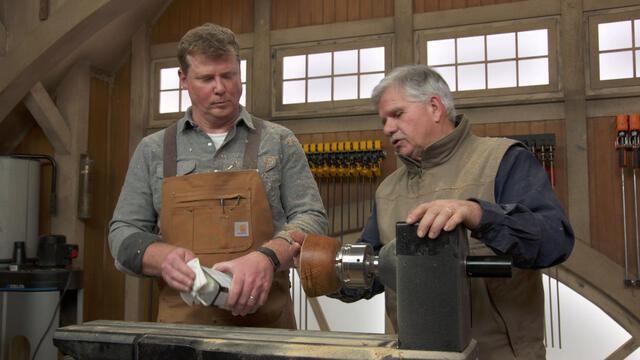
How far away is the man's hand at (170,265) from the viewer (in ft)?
4.70

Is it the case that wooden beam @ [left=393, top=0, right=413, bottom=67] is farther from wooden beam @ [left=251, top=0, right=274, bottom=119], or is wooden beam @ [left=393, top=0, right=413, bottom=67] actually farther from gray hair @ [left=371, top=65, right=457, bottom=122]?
gray hair @ [left=371, top=65, right=457, bottom=122]

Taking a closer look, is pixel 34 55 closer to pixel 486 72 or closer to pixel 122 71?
pixel 122 71

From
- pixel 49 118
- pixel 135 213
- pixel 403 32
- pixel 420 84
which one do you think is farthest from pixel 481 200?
pixel 49 118

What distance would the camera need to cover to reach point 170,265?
4.95ft

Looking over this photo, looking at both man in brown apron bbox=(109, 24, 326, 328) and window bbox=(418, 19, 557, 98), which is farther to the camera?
window bbox=(418, 19, 557, 98)

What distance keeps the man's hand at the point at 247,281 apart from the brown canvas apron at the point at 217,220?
270 millimetres

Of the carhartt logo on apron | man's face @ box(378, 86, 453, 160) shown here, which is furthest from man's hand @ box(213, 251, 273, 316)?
man's face @ box(378, 86, 453, 160)

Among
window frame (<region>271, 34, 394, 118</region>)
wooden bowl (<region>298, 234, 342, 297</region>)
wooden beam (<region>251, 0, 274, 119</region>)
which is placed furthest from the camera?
wooden beam (<region>251, 0, 274, 119</region>)

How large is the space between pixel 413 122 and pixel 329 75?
10.1 ft

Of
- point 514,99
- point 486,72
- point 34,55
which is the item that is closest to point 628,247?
point 514,99

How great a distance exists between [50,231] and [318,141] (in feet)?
7.63

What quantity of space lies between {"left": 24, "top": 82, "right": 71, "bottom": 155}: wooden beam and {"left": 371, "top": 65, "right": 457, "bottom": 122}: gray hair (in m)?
3.58

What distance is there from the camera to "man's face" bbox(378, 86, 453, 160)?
1.89 m

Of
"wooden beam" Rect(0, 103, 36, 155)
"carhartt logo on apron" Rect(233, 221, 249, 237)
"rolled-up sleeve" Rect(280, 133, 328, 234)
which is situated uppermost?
"wooden beam" Rect(0, 103, 36, 155)
